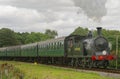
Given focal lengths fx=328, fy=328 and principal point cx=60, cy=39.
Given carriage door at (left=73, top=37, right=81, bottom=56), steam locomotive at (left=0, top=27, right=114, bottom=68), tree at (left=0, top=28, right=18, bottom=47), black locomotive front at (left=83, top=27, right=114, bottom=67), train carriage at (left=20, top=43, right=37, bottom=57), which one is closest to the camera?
black locomotive front at (left=83, top=27, right=114, bottom=67)

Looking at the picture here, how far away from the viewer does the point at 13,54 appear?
211 ft

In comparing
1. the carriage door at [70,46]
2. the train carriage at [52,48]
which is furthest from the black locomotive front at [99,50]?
the train carriage at [52,48]

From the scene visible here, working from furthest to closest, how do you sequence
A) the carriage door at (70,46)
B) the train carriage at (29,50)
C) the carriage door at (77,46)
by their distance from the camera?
the train carriage at (29,50)
the carriage door at (70,46)
the carriage door at (77,46)

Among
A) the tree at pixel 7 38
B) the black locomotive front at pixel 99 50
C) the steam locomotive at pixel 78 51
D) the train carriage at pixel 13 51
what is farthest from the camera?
the tree at pixel 7 38

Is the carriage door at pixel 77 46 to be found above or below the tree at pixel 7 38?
below

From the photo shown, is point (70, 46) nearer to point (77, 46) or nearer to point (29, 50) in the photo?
point (77, 46)

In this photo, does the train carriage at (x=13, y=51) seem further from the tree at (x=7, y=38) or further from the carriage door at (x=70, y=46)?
the tree at (x=7, y=38)

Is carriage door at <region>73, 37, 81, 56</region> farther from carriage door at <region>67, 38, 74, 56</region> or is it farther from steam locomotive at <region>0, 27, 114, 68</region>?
carriage door at <region>67, 38, 74, 56</region>

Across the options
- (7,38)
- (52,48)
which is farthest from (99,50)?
(7,38)

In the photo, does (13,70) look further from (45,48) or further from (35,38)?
(35,38)

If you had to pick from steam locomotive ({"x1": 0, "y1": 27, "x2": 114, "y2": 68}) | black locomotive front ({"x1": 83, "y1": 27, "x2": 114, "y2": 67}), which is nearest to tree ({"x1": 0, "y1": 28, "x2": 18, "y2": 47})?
steam locomotive ({"x1": 0, "y1": 27, "x2": 114, "y2": 68})

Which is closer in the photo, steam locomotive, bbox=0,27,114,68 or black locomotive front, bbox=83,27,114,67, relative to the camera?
black locomotive front, bbox=83,27,114,67

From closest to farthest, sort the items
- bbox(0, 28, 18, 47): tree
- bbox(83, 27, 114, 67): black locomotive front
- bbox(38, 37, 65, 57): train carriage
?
bbox(83, 27, 114, 67): black locomotive front, bbox(38, 37, 65, 57): train carriage, bbox(0, 28, 18, 47): tree

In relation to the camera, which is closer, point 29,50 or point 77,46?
point 77,46
